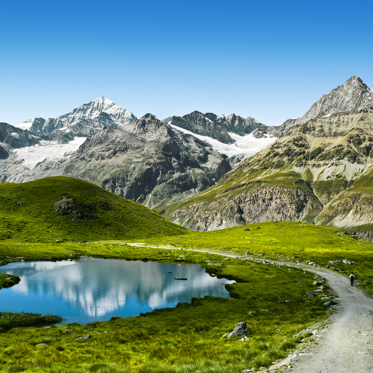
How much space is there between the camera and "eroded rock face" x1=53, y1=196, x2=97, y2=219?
13138 centimetres

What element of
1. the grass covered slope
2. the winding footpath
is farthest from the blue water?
the grass covered slope

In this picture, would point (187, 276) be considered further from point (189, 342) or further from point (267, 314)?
point (189, 342)

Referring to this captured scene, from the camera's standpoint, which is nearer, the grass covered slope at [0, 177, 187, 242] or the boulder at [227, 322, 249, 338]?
the boulder at [227, 322, 249, 338]

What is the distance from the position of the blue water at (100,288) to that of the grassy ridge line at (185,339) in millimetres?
5417

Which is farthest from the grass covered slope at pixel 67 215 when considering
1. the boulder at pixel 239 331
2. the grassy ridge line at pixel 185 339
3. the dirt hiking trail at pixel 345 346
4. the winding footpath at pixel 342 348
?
the winding footpath at pixel 342 348

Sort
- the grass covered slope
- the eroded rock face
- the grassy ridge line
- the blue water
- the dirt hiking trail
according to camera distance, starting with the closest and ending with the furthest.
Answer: the dirt hiking trail < the grassy ridge line < the blue water < the grass covered slope < the eroded rock face

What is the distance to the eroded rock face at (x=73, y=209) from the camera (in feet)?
431

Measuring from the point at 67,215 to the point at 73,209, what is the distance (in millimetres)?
4058

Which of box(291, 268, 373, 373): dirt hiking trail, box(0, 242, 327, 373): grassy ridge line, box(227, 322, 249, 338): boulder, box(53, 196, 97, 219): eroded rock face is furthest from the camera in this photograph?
box(53, 196, 97, 219): eroded rock face

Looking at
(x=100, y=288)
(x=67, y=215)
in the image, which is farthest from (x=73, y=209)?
(x=100, y=288)

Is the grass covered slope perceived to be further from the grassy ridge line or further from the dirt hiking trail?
the dirt hiking trail

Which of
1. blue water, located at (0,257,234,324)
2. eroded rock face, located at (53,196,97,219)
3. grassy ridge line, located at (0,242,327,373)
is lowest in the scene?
blue water, located at (0,257,234,324)

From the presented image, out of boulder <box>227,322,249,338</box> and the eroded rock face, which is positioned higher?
the eroded rock face

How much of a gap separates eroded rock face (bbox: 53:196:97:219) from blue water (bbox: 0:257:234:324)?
191ft
